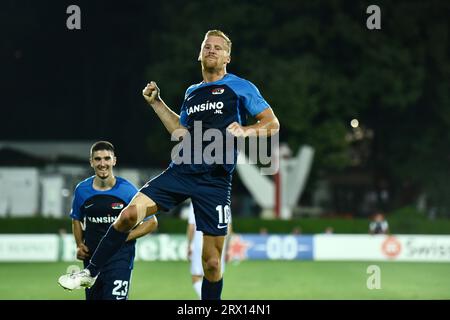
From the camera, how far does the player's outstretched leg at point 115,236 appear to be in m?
8.36

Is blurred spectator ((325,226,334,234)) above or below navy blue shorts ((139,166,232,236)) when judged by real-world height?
below

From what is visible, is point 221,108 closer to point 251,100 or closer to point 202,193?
point 251,100

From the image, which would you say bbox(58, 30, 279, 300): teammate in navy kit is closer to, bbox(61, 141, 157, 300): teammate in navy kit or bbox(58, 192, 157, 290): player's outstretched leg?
bbox(58, 192, 157, 290): player's outstretched leg

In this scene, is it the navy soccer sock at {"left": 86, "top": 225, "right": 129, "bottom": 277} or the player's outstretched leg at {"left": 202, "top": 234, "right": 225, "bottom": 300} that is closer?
the navy soccer sock at {"left": 86, "top": 225, "right": 129, "bottom": 277}

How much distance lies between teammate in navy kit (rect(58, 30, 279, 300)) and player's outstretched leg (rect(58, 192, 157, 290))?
0.01 metres

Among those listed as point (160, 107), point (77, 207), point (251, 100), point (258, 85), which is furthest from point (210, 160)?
point (258, 85)

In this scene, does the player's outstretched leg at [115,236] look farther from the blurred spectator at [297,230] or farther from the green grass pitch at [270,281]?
the blurred spectator at [297,230]

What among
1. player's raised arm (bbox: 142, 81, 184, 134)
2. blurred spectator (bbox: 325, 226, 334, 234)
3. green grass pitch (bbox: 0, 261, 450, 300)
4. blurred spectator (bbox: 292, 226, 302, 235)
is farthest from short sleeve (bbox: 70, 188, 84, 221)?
blurred spectator (bbox: 325, 226, 334, 234)

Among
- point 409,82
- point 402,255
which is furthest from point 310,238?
point 409,82

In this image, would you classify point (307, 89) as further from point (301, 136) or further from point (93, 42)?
point (93, 42)

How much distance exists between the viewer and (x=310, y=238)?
104 ft

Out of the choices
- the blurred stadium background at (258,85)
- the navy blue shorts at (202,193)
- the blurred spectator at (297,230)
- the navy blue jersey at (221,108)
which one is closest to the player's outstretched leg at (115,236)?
the navy blue shorts at (202,193)

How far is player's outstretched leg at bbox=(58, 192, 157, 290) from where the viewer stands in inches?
329

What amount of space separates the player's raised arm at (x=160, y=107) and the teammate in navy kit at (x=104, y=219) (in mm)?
682
